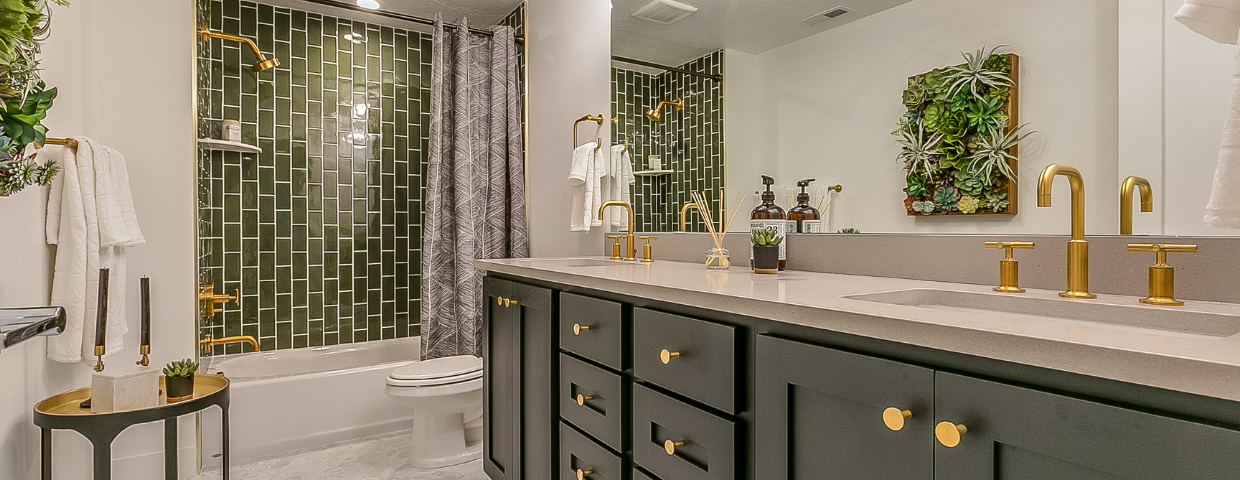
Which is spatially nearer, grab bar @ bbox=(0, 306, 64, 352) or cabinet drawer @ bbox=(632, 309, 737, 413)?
grab bar @ bbox=(0, 306, 64, 352)

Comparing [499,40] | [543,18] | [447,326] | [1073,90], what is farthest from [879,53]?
[447,326]

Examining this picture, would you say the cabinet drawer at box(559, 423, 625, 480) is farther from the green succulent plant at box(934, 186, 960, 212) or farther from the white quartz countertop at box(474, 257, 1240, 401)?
the green succulent plant at box(934, 186, 960, 212)

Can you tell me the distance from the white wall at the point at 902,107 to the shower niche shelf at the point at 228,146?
7.99 ft

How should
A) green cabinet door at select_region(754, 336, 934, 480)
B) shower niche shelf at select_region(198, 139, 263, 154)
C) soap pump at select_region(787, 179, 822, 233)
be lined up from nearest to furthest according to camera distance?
green cabinet door at select_region(754, 336, 934, 480)
soap pump at select_region(787, 179, 822, 233)
shower niche shelf at select_region(198, 139, 263, 154)

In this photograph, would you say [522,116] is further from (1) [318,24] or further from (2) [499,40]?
(1) [318,24]

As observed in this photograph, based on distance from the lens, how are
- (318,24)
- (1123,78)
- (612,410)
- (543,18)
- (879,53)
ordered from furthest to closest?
(318,24), (543,18), (879,53), (612,410), (1123,78)

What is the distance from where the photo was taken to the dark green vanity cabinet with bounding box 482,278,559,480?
1692 mm

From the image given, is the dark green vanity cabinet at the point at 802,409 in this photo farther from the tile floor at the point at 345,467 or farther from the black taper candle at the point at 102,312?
the black taper candle at the point at 102,312

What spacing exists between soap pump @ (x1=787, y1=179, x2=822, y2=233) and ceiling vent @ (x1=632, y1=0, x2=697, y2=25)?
0.85m

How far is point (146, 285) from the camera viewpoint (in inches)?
74.4

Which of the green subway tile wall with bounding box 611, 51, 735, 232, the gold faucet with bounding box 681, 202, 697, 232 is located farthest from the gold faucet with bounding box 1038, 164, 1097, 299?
the gold faucet with bounding box 681, 202, 697, 232

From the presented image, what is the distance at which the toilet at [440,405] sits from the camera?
2.36 meters

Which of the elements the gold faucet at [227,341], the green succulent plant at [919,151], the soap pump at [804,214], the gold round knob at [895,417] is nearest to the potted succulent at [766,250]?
the soap pump at [804,214]

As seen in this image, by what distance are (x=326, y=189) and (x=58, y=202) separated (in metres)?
1.56
